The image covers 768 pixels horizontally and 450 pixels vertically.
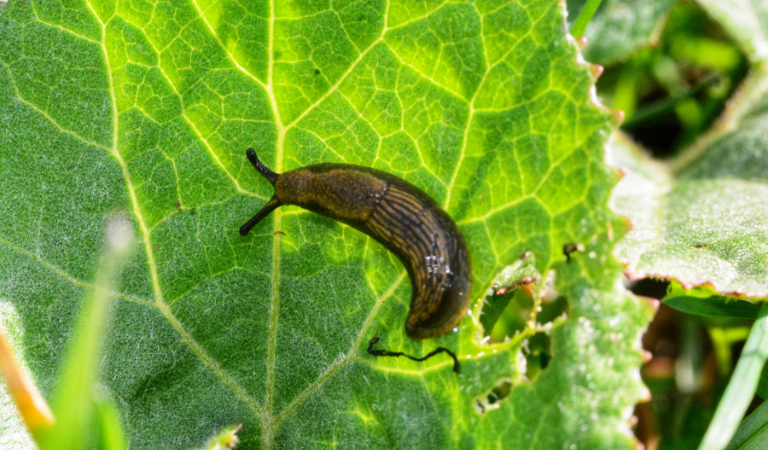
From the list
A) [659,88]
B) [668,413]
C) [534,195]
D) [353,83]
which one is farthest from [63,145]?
[659,88]

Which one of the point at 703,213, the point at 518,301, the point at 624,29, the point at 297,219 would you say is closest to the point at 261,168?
the point at 297,219

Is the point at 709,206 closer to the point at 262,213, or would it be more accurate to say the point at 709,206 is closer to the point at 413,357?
the point at 413,357

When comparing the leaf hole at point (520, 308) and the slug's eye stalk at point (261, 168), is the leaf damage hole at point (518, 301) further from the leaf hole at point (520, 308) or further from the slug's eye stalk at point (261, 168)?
the slug's eye stalk at point (261, 168)

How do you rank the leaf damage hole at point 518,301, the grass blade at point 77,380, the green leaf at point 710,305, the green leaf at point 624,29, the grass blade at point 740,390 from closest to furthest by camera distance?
the grass blade at point 77,380
the grass blade at point 740,390
the leaf damage hole at point 518,301
the green leaf at point 710,305
the green leaf at point 624,29

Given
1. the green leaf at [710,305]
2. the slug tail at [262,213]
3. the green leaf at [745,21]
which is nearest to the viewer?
the slug tail at [262,213]

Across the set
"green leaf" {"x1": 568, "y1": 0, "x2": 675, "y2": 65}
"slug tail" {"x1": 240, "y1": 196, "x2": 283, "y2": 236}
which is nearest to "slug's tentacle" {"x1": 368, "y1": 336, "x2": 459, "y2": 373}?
"slug tail" {"x1": 240, "y1": 196, "x2": 283, "y2": 236}

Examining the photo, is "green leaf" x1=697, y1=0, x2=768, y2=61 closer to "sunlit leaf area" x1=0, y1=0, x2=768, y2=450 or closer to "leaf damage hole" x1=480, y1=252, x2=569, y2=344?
"sunlit leaf area" x1=0, y1=0, x2=768, y2=450

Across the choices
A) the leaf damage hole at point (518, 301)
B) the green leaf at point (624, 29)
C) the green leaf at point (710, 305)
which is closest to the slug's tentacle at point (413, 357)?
the leaf damage hole at point (518, 301)
